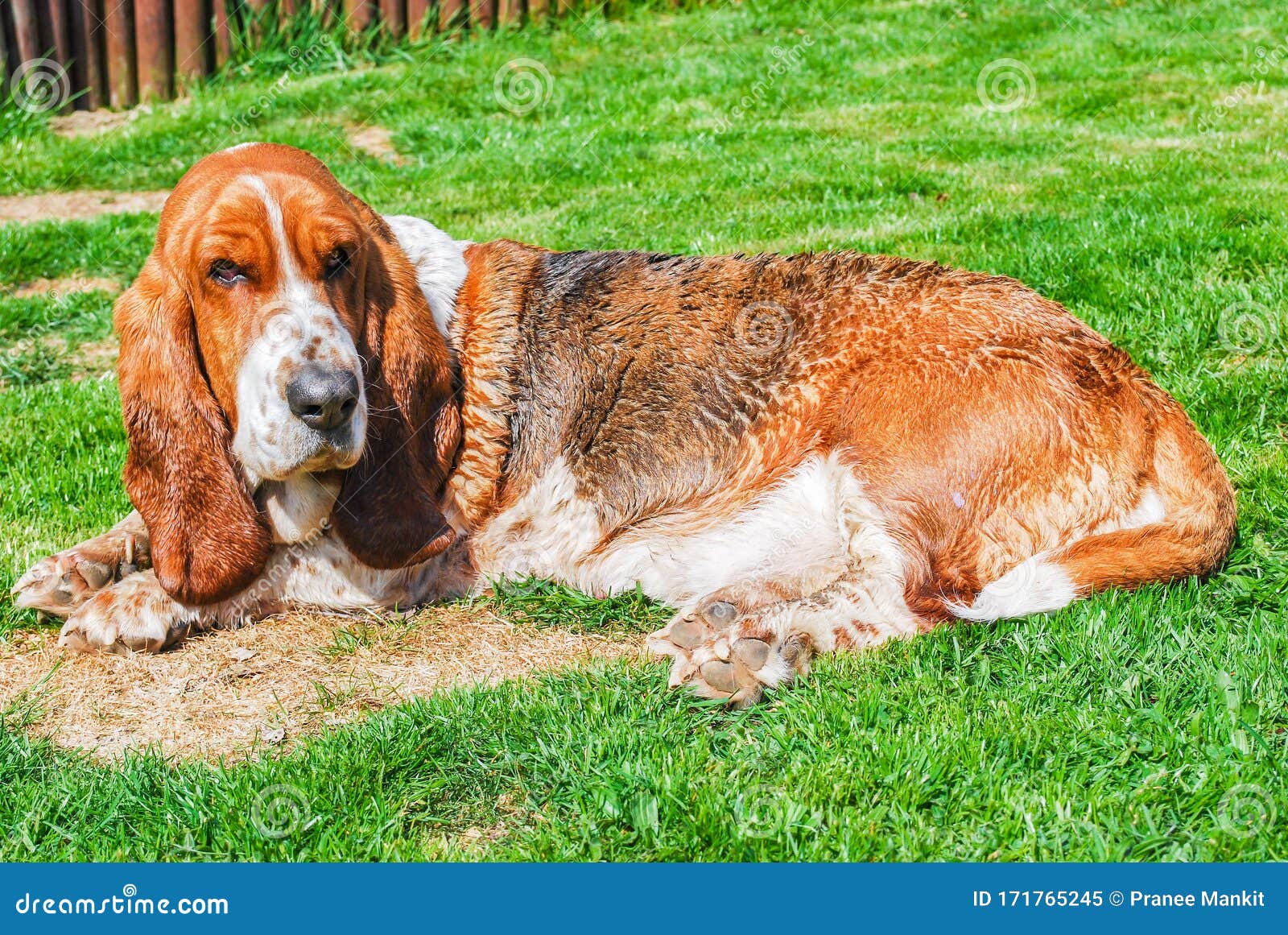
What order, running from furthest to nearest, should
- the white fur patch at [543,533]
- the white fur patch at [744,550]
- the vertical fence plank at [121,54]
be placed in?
the vertical fence plank at [121,54] < the white fur patch at [543,533] < the white fur patch at [744,550]

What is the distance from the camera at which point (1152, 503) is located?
12.6ft

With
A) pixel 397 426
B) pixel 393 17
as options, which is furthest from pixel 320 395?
pixel 393 17

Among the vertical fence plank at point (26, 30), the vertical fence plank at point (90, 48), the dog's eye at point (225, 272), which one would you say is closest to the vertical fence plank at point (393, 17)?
the vertical fence plank at point (90, 48)

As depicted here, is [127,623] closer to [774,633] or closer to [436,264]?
[436,264]

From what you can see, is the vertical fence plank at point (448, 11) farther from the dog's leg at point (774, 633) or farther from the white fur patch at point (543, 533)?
the dog's leg at point (774, 633)

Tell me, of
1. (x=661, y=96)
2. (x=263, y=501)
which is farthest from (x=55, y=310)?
(x=661, y=96)

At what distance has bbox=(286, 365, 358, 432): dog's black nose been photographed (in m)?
3.44

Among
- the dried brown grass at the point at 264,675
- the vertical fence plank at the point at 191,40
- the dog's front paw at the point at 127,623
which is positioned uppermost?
the vertical fence plank at the point at 191,40

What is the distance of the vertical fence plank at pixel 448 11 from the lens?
12.0 metres

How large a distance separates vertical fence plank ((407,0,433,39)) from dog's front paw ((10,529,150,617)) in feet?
29.0

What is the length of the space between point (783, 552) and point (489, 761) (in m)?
1.29

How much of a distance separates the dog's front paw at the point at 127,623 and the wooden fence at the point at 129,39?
8282 millimetres

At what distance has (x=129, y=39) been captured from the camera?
1092cm

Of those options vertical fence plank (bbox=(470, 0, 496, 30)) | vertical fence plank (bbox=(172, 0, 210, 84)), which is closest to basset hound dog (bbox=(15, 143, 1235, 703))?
vertical fence plank (bbox=(172, 0, 210, 84))
